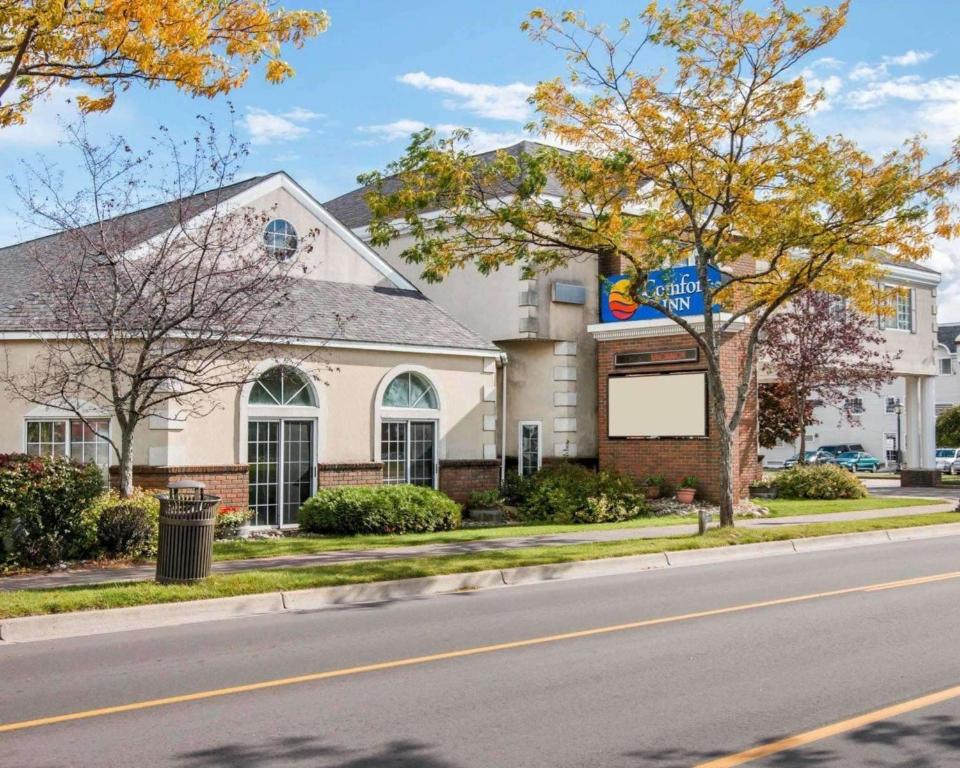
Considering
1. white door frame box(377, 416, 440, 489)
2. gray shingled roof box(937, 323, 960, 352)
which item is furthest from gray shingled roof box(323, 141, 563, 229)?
gray shingled roof box(937, 323, 960, 352)

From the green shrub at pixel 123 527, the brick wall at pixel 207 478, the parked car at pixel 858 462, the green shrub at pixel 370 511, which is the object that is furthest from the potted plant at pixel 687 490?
the parked car at pixel 858 462

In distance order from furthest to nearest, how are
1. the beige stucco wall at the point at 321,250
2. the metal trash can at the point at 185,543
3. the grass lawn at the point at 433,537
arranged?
the beige stucco wall at the point at 321,250 < the grass lawn at the point at 433,537 < the metal trash can at the point at 185,543

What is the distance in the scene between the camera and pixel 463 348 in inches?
931

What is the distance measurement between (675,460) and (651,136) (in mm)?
9392

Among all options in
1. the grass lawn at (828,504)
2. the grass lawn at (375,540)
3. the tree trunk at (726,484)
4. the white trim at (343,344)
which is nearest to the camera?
the grass lawn at (375,540)

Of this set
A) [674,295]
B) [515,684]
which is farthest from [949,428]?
[515,684]

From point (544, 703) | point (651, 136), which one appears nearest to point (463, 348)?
point (651, 136)

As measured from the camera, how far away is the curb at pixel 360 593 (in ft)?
32.9

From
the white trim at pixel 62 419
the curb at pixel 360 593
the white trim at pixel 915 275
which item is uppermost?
the white trim at pixel 915 275

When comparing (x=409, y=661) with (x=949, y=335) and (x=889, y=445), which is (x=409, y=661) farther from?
(x=949, y=335)

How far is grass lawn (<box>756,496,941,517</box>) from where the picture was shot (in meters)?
23.7

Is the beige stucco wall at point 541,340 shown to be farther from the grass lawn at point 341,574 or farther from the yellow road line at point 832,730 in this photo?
the yellow road line at point 832,730

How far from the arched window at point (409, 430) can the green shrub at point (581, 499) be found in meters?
2.34

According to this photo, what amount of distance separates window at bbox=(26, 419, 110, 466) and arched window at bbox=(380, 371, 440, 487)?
5769 mm
